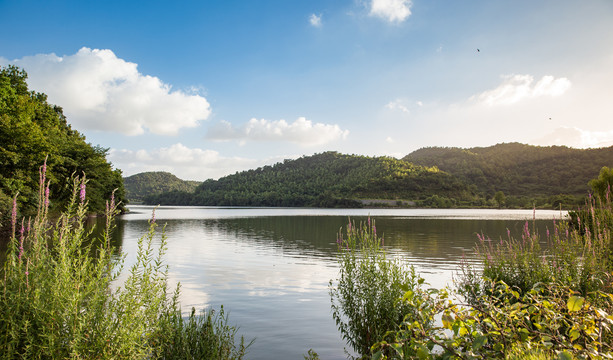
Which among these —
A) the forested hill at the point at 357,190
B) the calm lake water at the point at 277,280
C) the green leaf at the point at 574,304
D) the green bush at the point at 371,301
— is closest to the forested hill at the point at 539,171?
the forested hill at the point at 357,190

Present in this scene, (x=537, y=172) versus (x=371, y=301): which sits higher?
(x=537, y=172)

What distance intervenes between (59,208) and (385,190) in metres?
133

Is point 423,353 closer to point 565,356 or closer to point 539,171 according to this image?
point 565,356

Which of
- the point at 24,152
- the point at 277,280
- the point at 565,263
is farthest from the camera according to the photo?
the point at 24,152

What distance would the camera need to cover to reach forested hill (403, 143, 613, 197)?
152625 millimetres

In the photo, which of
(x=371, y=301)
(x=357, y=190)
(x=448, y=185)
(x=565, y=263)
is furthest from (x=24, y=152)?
(x=448, y=185)

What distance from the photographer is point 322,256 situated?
2261 cm

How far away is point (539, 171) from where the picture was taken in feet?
571

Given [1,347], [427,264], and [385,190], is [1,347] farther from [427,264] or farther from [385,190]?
[385,190]

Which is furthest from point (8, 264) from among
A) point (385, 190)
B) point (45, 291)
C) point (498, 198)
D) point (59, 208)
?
point (385, 190)

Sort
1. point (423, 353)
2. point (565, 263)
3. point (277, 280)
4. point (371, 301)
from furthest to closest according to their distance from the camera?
point (277, 280)
point (565, 263)
point (371, 301)
point (423, 353)

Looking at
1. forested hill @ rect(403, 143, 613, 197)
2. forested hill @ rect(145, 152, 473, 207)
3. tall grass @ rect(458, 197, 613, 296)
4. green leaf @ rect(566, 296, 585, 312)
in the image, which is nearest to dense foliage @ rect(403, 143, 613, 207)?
forested hill @ rect(403, 143, 613, 197)

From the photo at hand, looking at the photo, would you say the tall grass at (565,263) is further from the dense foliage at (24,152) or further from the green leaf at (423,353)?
the dense foliage at (24,152)

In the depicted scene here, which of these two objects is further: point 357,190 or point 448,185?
point 357,190
